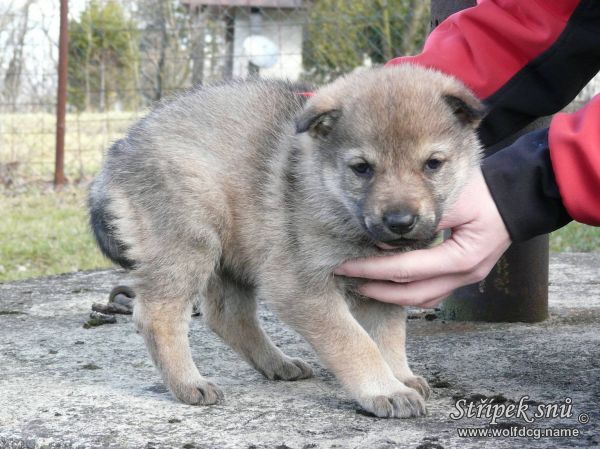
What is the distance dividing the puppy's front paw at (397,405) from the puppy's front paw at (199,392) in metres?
0.47

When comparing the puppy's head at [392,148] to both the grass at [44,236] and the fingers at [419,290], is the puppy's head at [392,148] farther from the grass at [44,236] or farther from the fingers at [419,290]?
the grass at [44,236]

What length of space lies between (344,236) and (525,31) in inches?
36.1

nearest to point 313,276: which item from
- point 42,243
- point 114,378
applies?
point 114,378

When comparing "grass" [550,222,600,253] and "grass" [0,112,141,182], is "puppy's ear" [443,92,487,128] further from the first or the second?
"grass" [0,112,141,182]

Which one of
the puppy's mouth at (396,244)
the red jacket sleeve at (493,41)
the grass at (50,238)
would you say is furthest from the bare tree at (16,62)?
the puppy's mouth at (396,244)

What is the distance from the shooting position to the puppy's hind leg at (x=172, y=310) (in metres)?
2.72

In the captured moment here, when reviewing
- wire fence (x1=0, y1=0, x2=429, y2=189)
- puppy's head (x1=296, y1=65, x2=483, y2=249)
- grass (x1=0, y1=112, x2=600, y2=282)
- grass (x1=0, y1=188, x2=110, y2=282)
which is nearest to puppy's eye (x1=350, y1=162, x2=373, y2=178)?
puppy's head (x1=296, y1=65, x2=483, y2=249)

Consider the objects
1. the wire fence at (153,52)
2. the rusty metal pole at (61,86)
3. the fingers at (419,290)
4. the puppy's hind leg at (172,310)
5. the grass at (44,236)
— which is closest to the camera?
the fingers at (419,290)

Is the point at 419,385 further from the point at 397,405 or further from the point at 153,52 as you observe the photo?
the point at 153,52

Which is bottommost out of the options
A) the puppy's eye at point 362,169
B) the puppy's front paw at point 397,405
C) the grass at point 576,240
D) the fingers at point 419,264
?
the grass at point 576,240

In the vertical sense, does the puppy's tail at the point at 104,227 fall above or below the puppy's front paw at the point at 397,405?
above

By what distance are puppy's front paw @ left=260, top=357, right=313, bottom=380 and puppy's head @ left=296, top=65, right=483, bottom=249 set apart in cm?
56

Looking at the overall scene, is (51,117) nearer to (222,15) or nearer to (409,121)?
(222,15)

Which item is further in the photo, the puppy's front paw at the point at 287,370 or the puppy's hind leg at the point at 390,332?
the puppy's front paw at the point at 287,370
